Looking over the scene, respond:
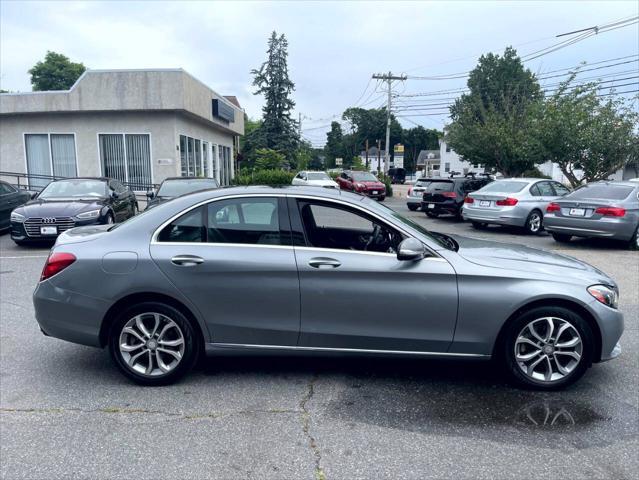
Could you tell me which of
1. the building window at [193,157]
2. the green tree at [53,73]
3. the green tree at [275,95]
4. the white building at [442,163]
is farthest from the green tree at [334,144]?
the building window at [193,157]

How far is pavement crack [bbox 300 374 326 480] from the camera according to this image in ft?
9.80

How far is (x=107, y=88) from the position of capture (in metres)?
18.1

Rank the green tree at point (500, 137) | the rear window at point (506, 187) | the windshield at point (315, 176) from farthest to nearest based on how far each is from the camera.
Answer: the windshield at point (315, 176)
the green tree at point (500, 137)
the rear window at point (506, 187)

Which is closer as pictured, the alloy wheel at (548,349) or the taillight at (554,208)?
the alloy wheel at (548,349)

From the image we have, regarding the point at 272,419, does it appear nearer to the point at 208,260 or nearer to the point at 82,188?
the point at 208,260

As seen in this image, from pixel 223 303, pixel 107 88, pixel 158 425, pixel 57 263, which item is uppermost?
pixel 107 88

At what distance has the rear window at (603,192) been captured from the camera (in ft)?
35.9

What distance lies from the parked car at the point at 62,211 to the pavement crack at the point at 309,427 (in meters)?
7.73

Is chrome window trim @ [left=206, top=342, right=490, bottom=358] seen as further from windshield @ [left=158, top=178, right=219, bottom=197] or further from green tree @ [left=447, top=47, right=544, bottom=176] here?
green tree @ [left=447, top=47, right=544, bottom=176]

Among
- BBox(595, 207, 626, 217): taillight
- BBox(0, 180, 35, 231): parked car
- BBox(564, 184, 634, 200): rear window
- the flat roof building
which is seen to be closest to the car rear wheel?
BBox(564, 184, 634, 200): rear window

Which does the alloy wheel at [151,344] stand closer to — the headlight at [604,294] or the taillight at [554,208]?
A: the headlight at [604,294]

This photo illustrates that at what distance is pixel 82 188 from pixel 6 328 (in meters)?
7.01

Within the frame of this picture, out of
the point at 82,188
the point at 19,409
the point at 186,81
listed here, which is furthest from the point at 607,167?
the point at 19,409

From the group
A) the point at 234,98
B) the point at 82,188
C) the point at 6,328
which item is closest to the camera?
the point at 6,328
